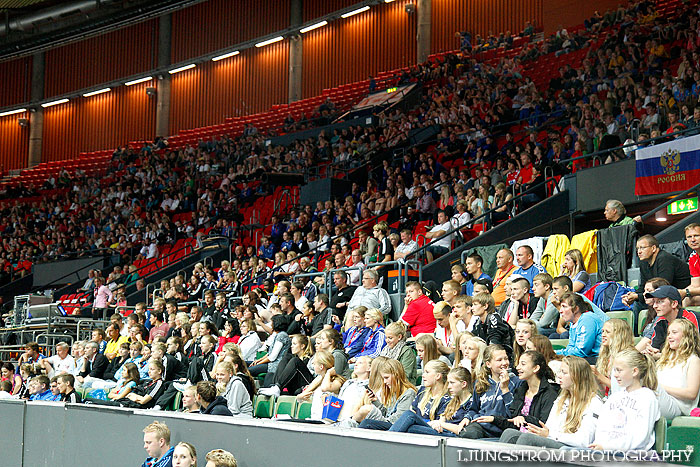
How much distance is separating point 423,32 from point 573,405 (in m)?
19.6

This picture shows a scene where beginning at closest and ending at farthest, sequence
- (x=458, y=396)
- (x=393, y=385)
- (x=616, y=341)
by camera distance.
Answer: (x=616, y=341) < (x=458, y=396) < (x=393, y=385)

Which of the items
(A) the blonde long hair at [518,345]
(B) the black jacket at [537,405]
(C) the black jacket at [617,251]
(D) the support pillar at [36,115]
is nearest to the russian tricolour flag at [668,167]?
(C) the black jacket at [617,251]

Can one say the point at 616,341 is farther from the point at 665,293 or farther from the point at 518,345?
the point at 518,345

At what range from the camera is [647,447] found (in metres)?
3.87

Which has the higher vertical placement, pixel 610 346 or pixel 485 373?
pixel 610 346

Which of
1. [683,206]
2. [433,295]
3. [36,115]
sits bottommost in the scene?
[433,295]

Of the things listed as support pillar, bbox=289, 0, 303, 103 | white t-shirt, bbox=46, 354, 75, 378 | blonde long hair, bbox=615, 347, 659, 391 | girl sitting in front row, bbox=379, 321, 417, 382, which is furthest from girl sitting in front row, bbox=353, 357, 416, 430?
support pillar, bbox=289, 0, 303, 103

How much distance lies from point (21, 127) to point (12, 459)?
Answer: 27308 millimetres

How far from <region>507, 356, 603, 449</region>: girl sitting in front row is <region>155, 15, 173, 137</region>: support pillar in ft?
83.7

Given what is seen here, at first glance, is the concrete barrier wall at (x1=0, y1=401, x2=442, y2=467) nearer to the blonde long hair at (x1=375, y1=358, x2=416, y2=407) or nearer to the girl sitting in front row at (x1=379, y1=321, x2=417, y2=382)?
the blonde long hair at (x1=375, y1=358, x2=416, y2=407)

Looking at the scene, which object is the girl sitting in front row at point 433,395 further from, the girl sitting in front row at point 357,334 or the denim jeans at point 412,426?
the girl sitting in front row at point 357,334

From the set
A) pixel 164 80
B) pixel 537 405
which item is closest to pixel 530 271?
pixel 537 405

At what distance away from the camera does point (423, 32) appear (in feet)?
75.5

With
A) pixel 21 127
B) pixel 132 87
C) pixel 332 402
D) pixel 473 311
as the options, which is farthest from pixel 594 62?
pixel 21 127
